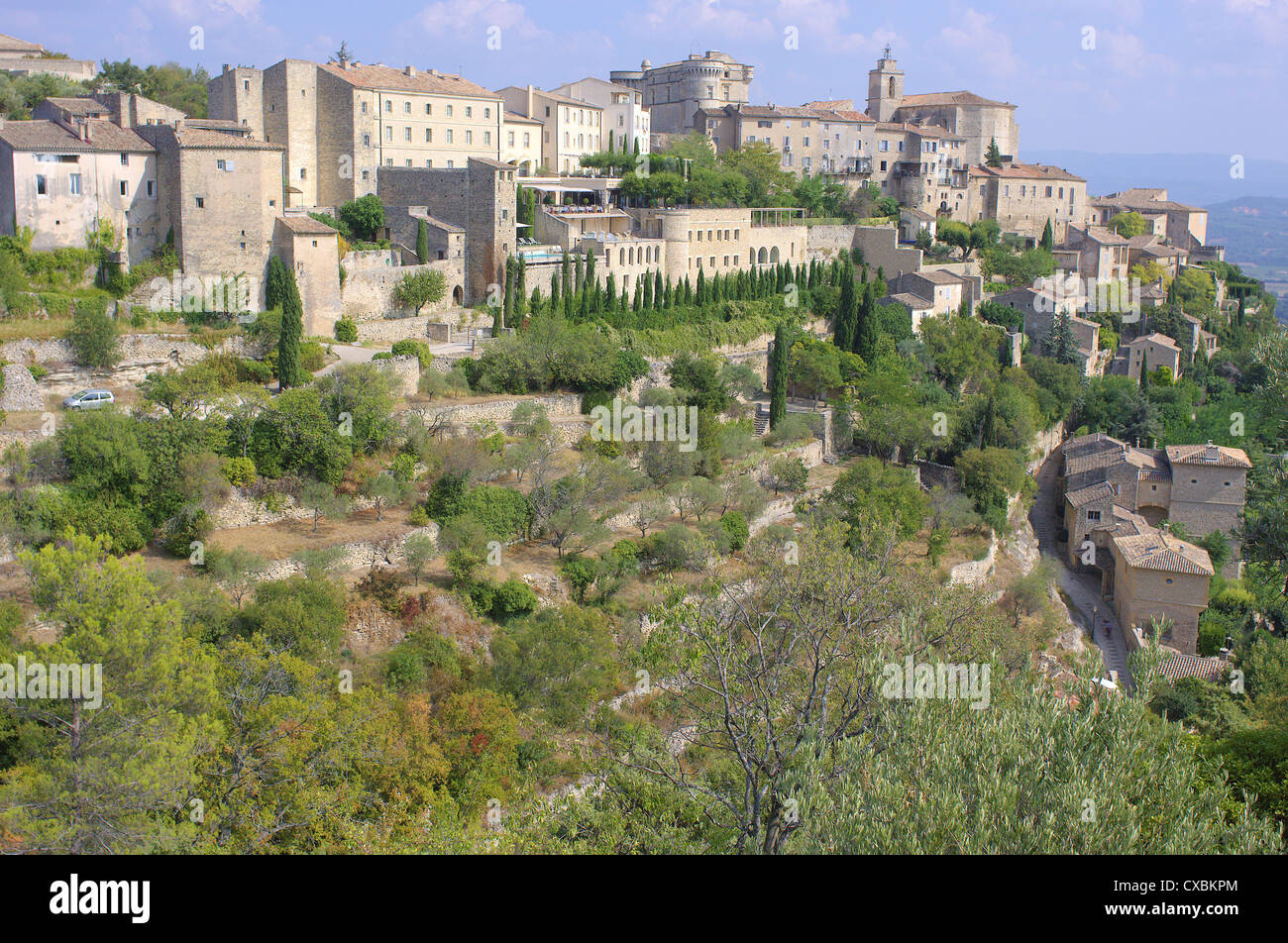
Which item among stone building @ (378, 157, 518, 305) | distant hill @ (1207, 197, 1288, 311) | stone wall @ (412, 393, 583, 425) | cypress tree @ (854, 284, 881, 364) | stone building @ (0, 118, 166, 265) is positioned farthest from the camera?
distant hill @ (1207, 197, 1288, 311)

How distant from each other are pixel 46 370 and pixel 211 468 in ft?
20.5

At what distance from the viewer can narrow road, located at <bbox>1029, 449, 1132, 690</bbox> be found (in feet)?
104

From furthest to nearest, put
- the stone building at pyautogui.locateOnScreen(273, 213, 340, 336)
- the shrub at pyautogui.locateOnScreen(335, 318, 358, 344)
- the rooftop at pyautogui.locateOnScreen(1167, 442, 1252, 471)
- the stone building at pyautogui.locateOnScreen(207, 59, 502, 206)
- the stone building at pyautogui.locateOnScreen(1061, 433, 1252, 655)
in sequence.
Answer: the stone building at pyautogui.locateOnScreen(207, 59, 502, 206) < the rooftop at pyautogui.locateOnScreen(1167, 442, 1252, 471) < the shrub at pyautogui.locateOnScreen(335, 318, 358, 344) < the stone building at pyautogui.locateOnScreen(1061, 433, 1252, 655) < the stone building at pyautogui.locateOnScreen(273, 213, 340, 336)

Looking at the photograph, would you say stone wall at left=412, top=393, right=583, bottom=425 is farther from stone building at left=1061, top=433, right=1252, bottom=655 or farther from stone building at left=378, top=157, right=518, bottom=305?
stone building at left=1061, top=433, right=1252, bottom=655

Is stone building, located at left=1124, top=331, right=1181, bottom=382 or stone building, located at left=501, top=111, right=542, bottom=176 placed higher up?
stone building, located at left=501, top=111, right=542, bottom=176

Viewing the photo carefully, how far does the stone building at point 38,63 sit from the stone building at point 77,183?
19766mm

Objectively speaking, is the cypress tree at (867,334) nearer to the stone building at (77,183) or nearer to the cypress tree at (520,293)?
the cypress tree at (520,293)

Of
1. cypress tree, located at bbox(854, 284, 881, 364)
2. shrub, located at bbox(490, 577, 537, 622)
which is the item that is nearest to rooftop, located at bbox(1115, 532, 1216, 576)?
cypress tree, located at bbox(854, 284, 881, 364)

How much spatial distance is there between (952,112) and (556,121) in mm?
31121

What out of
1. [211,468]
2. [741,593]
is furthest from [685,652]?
[211,468]

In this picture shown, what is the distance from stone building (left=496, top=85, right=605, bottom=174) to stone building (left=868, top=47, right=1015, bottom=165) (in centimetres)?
2695

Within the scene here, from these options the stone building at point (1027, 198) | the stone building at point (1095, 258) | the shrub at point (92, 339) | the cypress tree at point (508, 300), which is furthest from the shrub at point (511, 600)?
the stone building at point (1027, 198)
